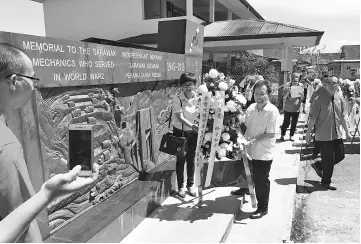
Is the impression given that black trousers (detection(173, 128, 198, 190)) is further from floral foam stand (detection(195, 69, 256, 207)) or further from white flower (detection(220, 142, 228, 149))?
white flower (detection(220, 142, 228, 149))

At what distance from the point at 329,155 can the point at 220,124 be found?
2.25 meters

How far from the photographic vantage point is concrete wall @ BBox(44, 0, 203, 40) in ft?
47.8

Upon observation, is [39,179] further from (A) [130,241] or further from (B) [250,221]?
(B) [250,221]

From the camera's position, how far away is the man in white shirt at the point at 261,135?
3754 millimetres

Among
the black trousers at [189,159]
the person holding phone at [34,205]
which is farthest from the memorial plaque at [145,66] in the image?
the person holding phone at [34,205]

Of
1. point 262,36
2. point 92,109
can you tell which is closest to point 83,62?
point 92,109

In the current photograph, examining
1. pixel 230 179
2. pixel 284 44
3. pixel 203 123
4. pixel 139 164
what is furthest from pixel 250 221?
pixel 284 44

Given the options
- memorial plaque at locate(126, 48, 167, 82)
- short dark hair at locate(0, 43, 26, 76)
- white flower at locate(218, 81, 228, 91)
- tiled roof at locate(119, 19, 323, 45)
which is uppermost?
tiled roof at locate(119, 19, 323, 45)

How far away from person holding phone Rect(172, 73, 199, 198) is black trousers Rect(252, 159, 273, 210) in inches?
34.9

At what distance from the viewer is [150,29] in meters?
14.4

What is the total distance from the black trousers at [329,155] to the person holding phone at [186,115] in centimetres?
213

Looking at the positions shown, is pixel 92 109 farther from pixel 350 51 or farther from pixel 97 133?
pixel 350 51

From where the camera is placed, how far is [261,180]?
3.94 metres

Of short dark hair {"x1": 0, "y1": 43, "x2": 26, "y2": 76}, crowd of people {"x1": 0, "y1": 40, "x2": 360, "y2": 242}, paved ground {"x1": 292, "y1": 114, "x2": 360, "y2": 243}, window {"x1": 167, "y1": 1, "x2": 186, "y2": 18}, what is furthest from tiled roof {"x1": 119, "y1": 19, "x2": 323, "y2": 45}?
short dark hair {"x1": 0, "y1": 43, "x2": 26, "y2": 76}
